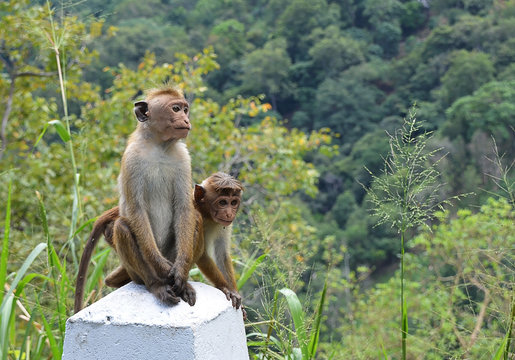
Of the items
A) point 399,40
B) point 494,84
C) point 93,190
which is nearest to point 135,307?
point 93,190

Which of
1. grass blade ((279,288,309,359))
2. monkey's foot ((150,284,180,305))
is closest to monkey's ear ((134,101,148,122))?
monkey's foot ((150,284,180,305))

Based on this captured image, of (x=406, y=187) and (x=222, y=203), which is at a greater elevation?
(x=406, y=187)

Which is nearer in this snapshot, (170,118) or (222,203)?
(170,118)

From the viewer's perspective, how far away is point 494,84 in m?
32.9

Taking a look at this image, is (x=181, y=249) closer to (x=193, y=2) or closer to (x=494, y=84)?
(x=494, y=84)

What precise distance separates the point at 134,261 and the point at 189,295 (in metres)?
0.38

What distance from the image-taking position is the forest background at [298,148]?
3.01 m

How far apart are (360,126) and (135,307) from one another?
40.5 metres

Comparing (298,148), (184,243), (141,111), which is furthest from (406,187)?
(298,148)

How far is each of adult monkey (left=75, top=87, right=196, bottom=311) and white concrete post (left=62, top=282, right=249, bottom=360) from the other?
38 centimetres

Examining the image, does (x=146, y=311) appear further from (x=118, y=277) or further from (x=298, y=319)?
(x=118, y=277)

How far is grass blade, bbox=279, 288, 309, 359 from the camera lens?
2.55 metres

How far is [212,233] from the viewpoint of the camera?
323 cm

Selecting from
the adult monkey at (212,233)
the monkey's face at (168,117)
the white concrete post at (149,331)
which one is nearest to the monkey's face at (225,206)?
the adult monkey at (212,233)
